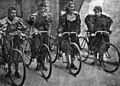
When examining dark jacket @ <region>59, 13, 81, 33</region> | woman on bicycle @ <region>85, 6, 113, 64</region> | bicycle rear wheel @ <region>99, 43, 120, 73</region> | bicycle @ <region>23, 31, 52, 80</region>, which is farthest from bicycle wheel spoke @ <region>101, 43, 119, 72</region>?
bicycle @ <region>23, 31, 52, 80</region>

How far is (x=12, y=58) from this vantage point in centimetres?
517

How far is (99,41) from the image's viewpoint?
6.36m

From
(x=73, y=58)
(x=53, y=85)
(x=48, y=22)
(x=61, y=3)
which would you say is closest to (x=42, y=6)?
(x=48, y=22)

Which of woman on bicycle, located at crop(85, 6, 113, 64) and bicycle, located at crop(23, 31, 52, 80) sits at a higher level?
woman on bicycle, located at crop(85, 6, 113, 64)

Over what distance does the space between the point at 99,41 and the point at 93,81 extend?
1.32m

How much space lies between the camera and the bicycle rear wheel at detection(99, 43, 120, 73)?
595 centimetres

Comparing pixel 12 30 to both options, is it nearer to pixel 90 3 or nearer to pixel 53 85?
pixel 53 85

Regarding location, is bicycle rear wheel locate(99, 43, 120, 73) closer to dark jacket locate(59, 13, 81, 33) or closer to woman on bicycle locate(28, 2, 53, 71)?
dark jacket locate(59, 13, 81, 33)

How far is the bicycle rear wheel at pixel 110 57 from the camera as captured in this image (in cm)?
595

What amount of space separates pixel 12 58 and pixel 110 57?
208 centimetres

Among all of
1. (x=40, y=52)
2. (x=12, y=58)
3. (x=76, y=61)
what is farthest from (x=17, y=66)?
(x=76, y=61)

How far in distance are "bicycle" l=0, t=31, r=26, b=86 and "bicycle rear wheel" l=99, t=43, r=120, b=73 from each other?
74.3 inches

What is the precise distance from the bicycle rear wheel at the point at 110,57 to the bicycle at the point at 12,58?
1.89 metres

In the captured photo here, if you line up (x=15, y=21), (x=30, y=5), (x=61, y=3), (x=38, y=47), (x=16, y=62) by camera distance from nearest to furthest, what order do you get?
(x=16, y=62), (x=15, y=21), (x=38, y=47), (x=30, y=5), (x=61, y=3)
